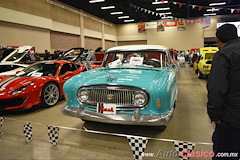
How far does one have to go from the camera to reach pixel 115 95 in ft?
9.00

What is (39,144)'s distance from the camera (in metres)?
2.91

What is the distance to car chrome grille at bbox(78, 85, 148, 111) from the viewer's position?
268cm

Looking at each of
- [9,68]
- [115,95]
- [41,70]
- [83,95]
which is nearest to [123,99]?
[115,95]

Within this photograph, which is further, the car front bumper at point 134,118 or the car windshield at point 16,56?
the car windshield at point 16,56

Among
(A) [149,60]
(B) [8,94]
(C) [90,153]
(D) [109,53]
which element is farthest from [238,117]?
(B) [8,94]

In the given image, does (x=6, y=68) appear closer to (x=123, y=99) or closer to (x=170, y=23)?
(x=123, y=99)

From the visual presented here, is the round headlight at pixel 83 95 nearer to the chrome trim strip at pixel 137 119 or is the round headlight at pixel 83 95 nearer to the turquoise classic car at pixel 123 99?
the turquoise classic car at pixel 123 99

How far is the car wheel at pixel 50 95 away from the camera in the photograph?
4647 millimetres

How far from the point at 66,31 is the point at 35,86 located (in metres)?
13.4

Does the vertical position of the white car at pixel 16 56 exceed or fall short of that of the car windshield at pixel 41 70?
it exceeds it

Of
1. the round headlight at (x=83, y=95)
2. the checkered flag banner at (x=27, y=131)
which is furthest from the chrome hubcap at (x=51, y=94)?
the round headlight at (x=83, y=95)

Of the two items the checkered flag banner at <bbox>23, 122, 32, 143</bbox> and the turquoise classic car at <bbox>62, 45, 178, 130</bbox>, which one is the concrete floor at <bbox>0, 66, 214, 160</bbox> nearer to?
the checkered flag banner at <bbox>23, 122, 32, 143</bbox>

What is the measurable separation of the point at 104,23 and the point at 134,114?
898 inches

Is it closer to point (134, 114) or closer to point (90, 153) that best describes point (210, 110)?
point (134, 114)
